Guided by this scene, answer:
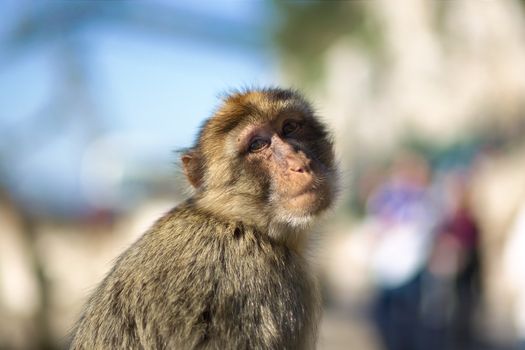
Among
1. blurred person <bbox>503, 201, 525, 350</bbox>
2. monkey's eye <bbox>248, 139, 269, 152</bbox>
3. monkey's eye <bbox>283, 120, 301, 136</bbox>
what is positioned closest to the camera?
monkey's eye <bbox>248, 139, 269, 152</bbox>

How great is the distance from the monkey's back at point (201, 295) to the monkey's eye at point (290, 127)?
48 cm

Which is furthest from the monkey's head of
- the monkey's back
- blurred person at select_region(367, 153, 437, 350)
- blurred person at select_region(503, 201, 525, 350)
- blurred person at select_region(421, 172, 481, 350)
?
blurred person at select_region(421, 172, 481, 350)

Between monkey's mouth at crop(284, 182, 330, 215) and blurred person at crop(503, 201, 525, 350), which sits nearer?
monkey's mouth at crop(284, 182, 330, 215)

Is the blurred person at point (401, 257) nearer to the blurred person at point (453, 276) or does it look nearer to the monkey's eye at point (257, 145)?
the blurred person at point (453, 276)

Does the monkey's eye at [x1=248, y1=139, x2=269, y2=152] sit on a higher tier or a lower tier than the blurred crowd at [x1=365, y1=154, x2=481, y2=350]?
higher

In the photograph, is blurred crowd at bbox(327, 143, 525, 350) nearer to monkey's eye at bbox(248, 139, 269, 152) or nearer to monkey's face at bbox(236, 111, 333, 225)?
monkey's face at bbox(236, 111, 333, 225)

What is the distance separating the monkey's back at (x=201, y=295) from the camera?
8.91 ft

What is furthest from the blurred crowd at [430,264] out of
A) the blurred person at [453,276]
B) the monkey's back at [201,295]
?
the monkey's back at [201,295]

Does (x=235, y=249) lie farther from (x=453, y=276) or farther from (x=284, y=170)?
(x=453, y=276)

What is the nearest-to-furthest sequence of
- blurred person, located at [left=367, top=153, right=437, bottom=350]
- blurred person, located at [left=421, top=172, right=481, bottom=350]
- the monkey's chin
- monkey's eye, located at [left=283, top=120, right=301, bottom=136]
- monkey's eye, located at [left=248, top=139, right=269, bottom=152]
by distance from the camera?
the monkey's chin
monkey's eye, located at [left=248, top=139, right=269, bottom=152]
monkey's eye, located at [left=283, top=120, right=301, bottom=136]
blurred person, located at [left=367, top=153, right=437, bottom=350]
blurred person, located at [left=421, top=172, right=481, bottom=350]

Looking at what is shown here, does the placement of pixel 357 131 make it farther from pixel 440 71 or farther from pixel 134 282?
pixel 134 282

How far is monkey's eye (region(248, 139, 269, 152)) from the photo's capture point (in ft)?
10.7

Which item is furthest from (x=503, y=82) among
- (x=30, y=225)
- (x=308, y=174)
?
(x=308, y=174)

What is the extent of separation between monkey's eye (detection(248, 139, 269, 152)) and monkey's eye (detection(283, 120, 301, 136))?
0.14 meters
